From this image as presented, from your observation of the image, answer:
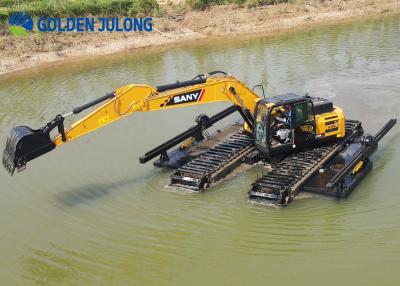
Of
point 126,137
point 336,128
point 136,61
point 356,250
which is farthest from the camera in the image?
point 136,61

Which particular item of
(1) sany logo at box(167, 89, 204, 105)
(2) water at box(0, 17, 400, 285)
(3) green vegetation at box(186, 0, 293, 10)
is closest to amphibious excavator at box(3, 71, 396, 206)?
(1) sany logo at box(167, 89, 204, 105)

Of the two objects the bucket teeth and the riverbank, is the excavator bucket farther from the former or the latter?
the riverbank

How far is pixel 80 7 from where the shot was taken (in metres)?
31.2

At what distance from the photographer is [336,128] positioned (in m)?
12.7

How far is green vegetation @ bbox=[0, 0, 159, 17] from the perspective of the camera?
100.0 feet

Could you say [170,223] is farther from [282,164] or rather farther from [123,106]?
[282,164]

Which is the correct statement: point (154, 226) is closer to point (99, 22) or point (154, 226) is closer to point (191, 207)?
point (191, 207)

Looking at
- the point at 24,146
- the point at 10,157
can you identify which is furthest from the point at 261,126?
the point at 10,157

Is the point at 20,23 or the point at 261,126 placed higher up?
the point at 20,23

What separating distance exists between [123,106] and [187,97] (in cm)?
152

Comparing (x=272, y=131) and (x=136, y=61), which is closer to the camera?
(x=272, y=131)

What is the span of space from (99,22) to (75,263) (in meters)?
24.0

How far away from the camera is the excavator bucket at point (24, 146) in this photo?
1012cm

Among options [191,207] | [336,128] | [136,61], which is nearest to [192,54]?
[136,61]
